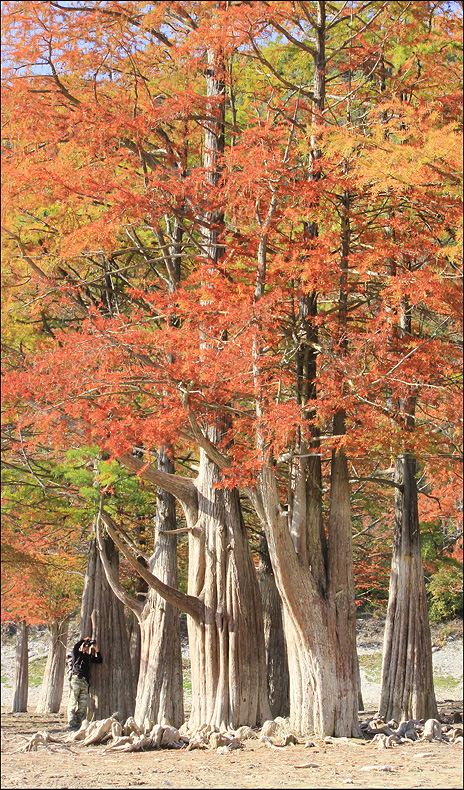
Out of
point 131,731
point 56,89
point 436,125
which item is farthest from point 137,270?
point 131,731

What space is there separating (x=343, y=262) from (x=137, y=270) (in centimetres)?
A: 696

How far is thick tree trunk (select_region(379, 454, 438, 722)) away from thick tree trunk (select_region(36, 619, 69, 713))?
13142 millimetres

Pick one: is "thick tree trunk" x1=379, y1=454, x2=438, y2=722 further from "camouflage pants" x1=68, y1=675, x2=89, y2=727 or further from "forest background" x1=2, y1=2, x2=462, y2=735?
"camouflage pants" x1=68, y1=675, x2=89, y2=727

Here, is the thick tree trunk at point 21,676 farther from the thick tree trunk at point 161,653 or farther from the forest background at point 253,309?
the forest background at point 253,309

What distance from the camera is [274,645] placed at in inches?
622

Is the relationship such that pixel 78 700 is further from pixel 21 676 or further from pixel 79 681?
pixel 21 676

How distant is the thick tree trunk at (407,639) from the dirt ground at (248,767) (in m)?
2.66

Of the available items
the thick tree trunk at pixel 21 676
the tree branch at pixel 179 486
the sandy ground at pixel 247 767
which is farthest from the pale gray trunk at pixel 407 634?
the thick tree trunk at pixel 21 676

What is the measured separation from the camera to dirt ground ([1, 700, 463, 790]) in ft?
23.2

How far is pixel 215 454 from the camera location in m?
10.4

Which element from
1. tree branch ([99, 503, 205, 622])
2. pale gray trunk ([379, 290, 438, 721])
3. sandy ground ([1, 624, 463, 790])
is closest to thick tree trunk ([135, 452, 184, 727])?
tree branch ([99, 503, 205, 622])

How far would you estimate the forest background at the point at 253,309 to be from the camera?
991 cm

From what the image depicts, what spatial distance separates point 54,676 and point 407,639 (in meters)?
14.2

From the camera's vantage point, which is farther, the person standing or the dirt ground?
the person standing
